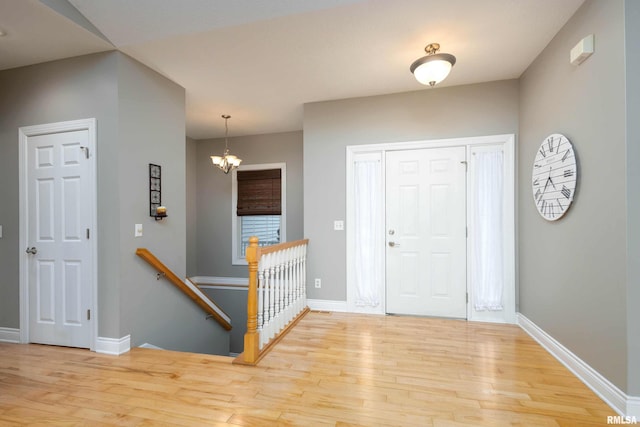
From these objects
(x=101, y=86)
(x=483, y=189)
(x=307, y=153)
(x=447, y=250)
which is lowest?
(x=447, y=250)

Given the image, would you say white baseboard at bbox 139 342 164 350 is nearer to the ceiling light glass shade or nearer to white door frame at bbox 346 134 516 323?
white door frame at bbox 346 134 516 323

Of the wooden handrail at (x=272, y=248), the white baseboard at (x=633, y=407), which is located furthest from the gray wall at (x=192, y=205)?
the white baseboard at (x=633, y=407)

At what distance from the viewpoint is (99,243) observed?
8.92ft

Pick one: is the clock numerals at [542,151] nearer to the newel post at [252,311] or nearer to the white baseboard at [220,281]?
the newel post at [252,311]

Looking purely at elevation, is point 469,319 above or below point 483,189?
below

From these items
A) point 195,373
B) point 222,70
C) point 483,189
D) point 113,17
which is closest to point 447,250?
point 483,189

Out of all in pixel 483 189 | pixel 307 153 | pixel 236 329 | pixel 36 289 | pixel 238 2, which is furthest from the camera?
pixel 236 329

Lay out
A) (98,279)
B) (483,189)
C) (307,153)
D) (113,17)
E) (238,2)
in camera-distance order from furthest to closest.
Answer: (307,153) < (483,189) < (98,279) < (113,17) < (238,2)

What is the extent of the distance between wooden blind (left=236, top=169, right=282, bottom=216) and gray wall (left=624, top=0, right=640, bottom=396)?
435 cm

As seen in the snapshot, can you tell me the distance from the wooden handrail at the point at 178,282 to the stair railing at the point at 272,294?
100cm

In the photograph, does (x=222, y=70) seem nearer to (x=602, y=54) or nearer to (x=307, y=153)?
(x=307, y=153)

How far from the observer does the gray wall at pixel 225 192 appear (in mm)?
5211

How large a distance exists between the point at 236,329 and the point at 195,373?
321 centimetres

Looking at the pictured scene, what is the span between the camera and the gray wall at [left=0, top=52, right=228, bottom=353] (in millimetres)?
2701
